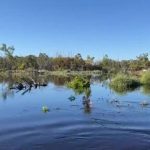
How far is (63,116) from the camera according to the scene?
847 inches

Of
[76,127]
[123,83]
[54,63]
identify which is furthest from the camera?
[54,63]

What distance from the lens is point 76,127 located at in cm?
1777

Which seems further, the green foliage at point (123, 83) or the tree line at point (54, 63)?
the tree line at point (54, 63)

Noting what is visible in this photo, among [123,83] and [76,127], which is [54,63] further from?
[76,127]

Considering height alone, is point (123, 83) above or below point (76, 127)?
above

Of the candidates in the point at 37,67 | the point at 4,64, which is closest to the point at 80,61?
the point at 37,67

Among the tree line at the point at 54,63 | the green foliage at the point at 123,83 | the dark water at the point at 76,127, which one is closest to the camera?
the dark water at the point at 76,127

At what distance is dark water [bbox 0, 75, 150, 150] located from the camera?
560 inches

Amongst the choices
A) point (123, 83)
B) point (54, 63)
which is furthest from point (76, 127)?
point (54, 63)

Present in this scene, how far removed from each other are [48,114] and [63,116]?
1.42 meters

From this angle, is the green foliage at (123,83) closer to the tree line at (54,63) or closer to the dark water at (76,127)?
the dark water at (76,127)

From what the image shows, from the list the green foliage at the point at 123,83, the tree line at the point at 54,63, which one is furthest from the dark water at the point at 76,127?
the tree line at the point at 54,63

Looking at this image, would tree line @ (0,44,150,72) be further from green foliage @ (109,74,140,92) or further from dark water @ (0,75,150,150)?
dark water @ (0,75,150,150)

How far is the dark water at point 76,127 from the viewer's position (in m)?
14.2
